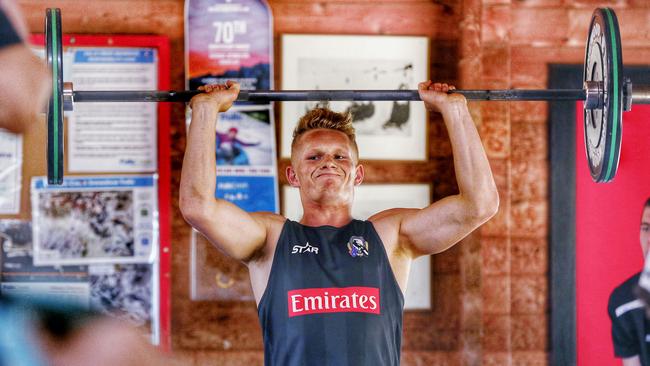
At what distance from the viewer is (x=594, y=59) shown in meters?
2.57

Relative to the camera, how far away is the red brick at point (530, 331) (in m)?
3.39

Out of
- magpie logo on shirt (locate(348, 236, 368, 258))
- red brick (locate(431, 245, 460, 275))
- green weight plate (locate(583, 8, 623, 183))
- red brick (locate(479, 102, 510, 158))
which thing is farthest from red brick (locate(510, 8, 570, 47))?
magpie logo on shirt (locate(348, 236, 368, 258))

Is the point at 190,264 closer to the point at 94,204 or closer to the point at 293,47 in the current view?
the point at 94,204

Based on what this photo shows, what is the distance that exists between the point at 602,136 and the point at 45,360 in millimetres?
2010

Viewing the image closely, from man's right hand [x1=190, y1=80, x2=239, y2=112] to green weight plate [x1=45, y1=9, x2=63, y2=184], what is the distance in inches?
16.4

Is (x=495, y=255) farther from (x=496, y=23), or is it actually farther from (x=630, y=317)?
(x=496, y=23)

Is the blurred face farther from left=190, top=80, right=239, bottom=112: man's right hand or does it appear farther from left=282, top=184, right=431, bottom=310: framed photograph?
left=282, top=184, right=431, bottom=310: framed photograph

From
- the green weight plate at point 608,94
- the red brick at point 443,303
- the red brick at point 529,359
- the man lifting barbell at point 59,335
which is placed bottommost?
the red brick at point 529,359

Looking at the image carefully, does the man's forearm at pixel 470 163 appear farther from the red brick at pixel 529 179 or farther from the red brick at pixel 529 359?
the red brick at pixel 529 359

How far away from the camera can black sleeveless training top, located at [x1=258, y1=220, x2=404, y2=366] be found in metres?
2.37

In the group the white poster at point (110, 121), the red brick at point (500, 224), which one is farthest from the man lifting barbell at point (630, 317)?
the white poster at point (110, 121)

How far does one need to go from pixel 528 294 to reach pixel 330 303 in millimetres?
1354

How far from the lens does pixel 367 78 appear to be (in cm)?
334

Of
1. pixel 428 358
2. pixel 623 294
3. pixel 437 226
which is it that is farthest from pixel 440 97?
pixel 623 294
